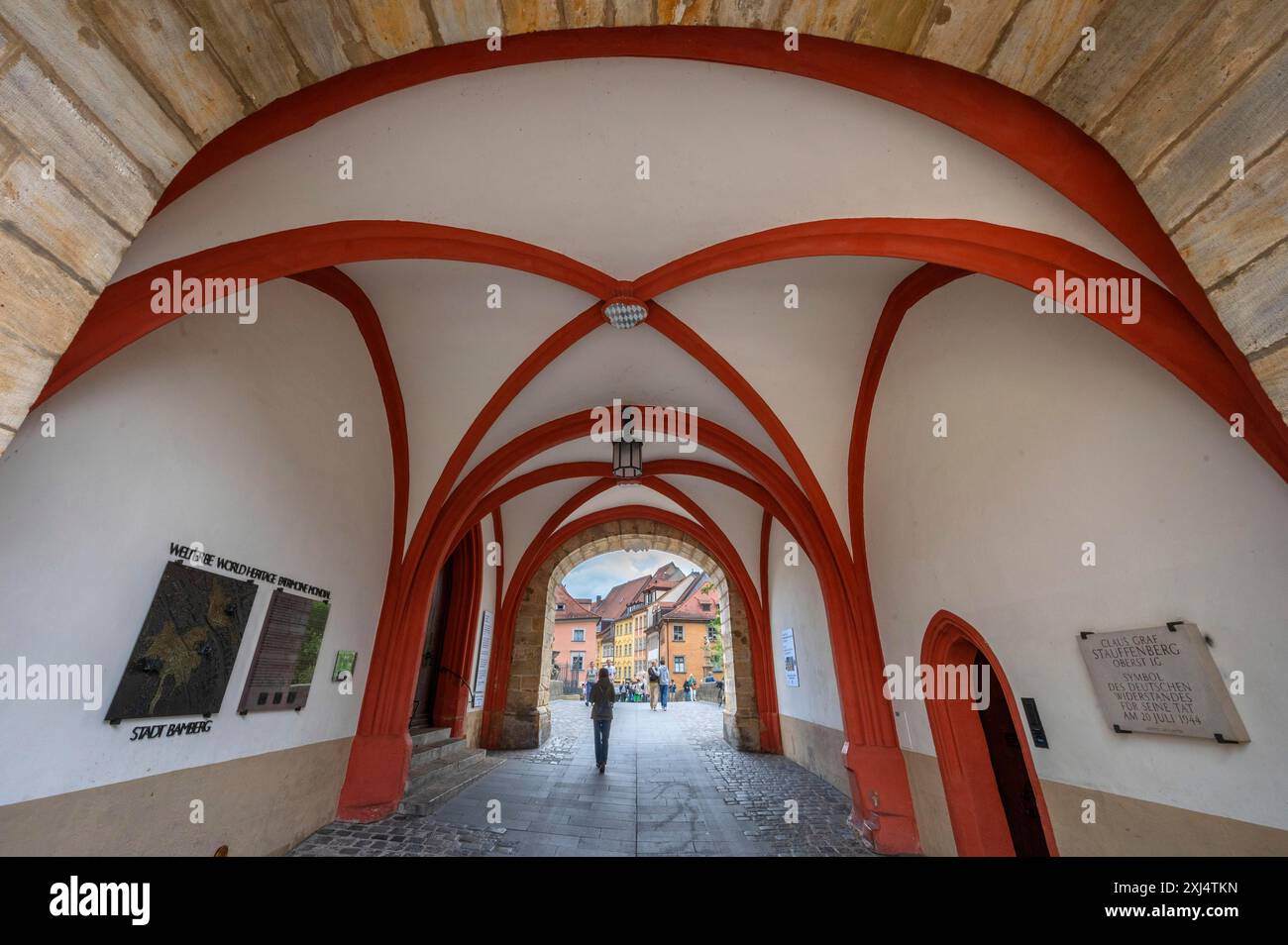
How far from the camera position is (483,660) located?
9500 mm

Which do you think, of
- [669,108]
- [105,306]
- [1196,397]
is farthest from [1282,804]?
[105,306]

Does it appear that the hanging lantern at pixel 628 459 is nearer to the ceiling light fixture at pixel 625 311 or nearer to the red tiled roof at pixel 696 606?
the ceiling light fixture at pixel 625 311

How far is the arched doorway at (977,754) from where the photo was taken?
4176 mm

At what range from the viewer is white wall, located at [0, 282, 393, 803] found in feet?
8.20

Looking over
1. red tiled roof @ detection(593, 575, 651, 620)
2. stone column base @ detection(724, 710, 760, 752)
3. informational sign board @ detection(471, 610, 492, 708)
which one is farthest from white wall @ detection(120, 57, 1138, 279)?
red tiled roof @ detection(593, 575, 651, 620)

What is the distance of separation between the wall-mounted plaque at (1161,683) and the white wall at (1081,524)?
6 cm

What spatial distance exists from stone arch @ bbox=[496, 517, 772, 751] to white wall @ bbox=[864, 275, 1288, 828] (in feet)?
18.6

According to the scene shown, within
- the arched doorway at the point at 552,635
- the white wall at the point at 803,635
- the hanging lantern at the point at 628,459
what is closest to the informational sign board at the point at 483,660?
the arched doorway at the point at 552,635

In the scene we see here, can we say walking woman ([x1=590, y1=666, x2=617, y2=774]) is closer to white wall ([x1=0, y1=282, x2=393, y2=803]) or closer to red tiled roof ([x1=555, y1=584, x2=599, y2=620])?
white wall ([x1=0, y1=282, x2=393, y2=803])

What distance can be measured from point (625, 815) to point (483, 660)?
5.00m

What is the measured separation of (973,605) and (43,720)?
5.86 metres

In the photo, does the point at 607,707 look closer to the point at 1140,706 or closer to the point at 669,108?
the point at 1140,706

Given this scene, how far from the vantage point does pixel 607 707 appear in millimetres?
7816

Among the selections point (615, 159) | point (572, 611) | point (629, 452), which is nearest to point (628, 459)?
Answer: point (629, 452)
